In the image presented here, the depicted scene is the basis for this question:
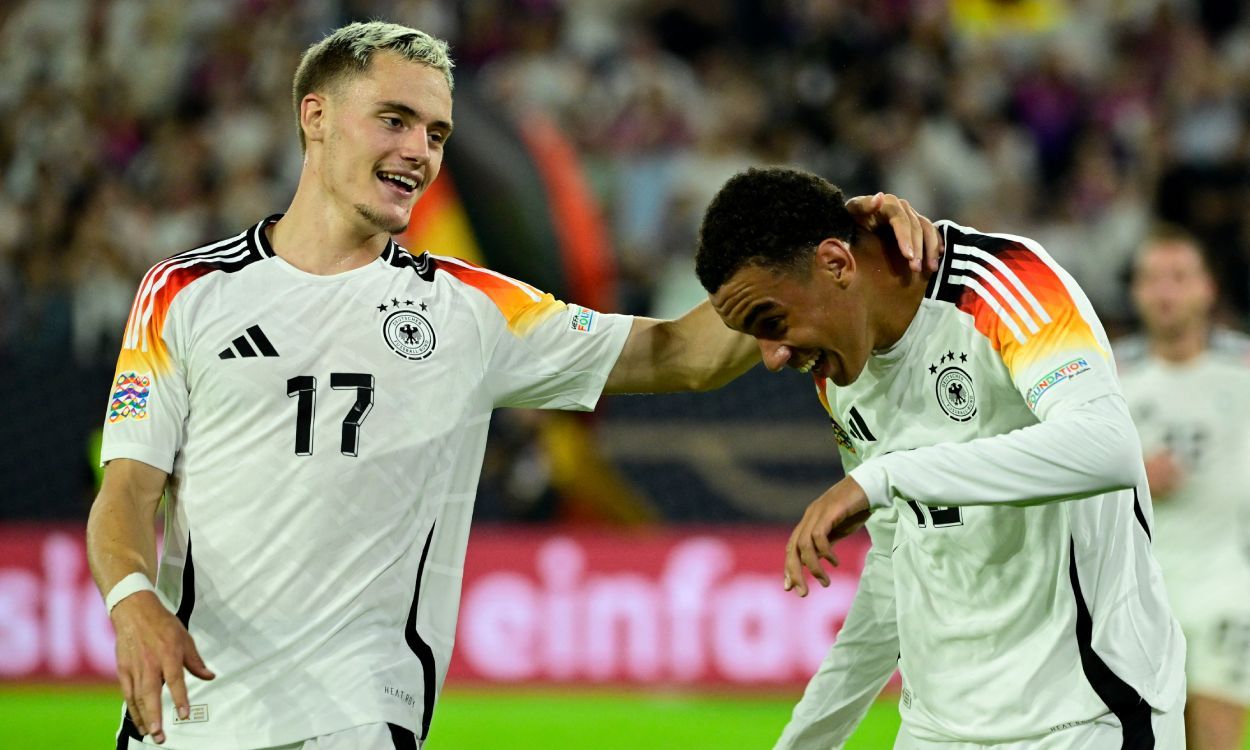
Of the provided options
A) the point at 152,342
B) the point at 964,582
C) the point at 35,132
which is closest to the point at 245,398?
the point at 152,342

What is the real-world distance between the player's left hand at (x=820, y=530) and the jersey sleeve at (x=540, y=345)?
1.07 meters

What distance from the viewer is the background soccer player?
256 inches

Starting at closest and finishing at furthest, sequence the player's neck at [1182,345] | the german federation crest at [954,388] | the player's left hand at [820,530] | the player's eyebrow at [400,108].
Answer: the player's left hand at [820,530], the german federation crest at [954,388], the player's eyebrow at [400,108], the player's neck at [1182,345]

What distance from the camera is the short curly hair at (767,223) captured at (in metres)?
3.55

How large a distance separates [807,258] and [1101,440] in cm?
75

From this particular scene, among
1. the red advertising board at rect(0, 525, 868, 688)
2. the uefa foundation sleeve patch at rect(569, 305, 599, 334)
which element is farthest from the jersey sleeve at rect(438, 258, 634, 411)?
the red advertising board at rect(0, 525, 868, 688)

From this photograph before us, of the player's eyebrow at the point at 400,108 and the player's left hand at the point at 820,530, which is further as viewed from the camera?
the player's eyebrow at the point at 400,108

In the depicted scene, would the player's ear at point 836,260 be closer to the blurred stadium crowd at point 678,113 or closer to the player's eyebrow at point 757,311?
the player's eyebrow at point 757,311

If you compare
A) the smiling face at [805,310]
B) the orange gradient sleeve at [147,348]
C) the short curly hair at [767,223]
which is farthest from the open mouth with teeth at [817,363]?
the orange gradient sleeve at [147,348]

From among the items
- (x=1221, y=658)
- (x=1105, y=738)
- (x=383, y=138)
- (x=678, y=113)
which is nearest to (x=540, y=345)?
(x=383, y=138)

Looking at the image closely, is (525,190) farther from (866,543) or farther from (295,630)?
(295,630)

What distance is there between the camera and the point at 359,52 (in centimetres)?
396

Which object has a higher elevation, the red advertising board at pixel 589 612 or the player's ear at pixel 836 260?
the player's ear at pixel 836 260

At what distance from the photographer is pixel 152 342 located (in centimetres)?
379
